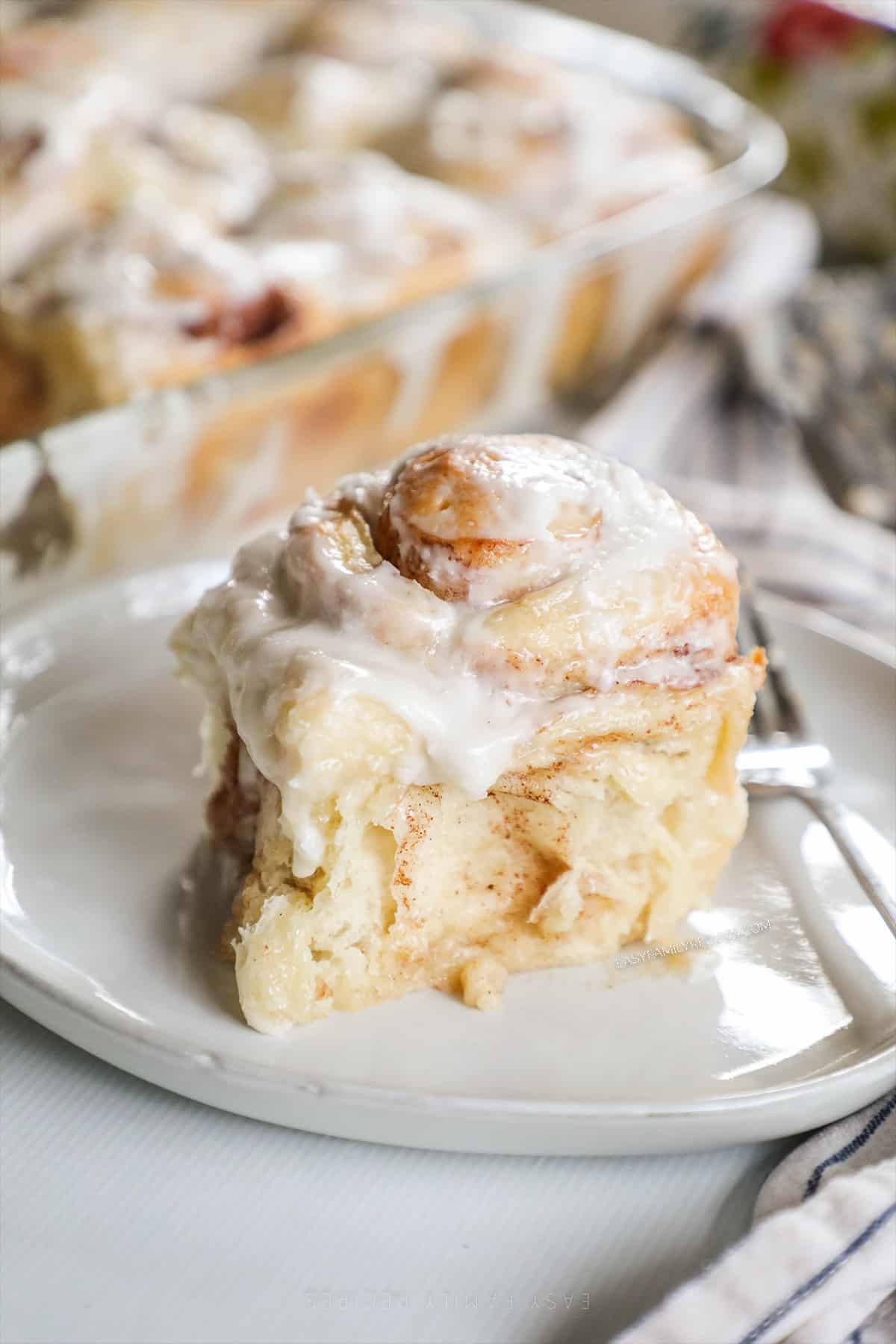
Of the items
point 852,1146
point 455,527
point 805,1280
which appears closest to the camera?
point 805,1280

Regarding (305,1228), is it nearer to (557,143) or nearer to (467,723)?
(467,723)

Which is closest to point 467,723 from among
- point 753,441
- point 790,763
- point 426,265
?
point 790,763

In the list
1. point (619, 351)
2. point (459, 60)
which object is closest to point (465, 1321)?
point (619, 351)

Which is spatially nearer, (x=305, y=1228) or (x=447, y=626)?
(x=305, y=1228)

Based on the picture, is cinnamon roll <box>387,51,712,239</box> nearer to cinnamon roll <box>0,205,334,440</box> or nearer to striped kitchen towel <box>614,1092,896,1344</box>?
cinnamon roll <box>0,205,334,440</box>

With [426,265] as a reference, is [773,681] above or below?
above

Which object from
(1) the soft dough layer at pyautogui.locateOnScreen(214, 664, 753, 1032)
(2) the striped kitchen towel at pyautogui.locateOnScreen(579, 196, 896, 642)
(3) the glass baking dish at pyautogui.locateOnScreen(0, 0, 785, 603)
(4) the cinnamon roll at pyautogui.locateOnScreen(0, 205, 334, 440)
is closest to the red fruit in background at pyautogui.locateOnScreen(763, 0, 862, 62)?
(2) the striped kitchen towel at pyautogui.locateOnScreen(579, 196, 896, 642)
